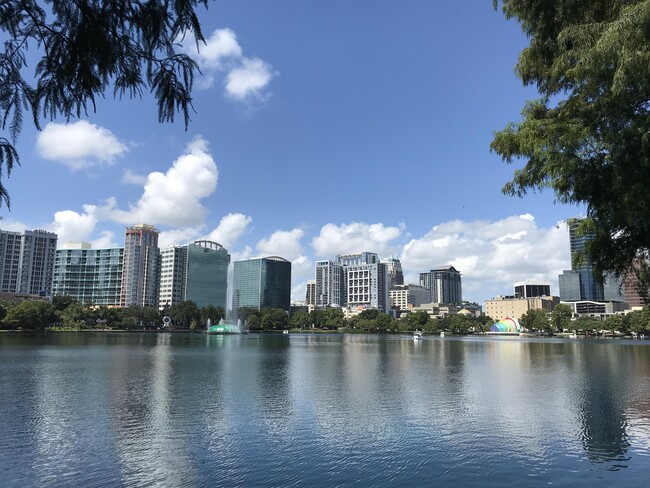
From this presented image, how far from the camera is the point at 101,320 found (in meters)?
163

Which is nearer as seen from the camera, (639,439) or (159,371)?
(639,439)

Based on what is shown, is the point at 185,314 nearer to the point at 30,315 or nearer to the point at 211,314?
the point at 211,314

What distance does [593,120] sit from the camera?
8.58 m

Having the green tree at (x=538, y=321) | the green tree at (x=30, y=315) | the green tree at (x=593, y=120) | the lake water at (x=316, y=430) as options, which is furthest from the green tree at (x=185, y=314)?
the green tree at (x=593, y=120)

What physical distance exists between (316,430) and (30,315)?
127 m

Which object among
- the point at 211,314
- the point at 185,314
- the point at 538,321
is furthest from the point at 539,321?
the point at 185,314

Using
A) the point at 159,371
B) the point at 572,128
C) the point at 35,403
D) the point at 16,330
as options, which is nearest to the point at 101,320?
the point at 16,330

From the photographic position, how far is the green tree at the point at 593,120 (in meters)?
6.59

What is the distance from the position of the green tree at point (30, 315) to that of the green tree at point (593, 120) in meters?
140

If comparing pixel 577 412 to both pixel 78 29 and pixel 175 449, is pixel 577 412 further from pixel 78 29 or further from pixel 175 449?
pixel 78 29

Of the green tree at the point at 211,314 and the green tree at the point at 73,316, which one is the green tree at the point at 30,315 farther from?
the green tree at the point at 211,314

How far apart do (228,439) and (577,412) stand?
19759 millimetres

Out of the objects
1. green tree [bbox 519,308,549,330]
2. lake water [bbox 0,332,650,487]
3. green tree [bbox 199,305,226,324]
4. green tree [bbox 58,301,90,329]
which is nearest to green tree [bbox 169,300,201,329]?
green tree [bbox 199,305,226,324]

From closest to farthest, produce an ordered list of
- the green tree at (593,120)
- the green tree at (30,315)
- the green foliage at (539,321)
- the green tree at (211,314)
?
the green tree at (593,120), the green tree at (30,315), the green foliage at (539,321), the green tree at (211,314)
